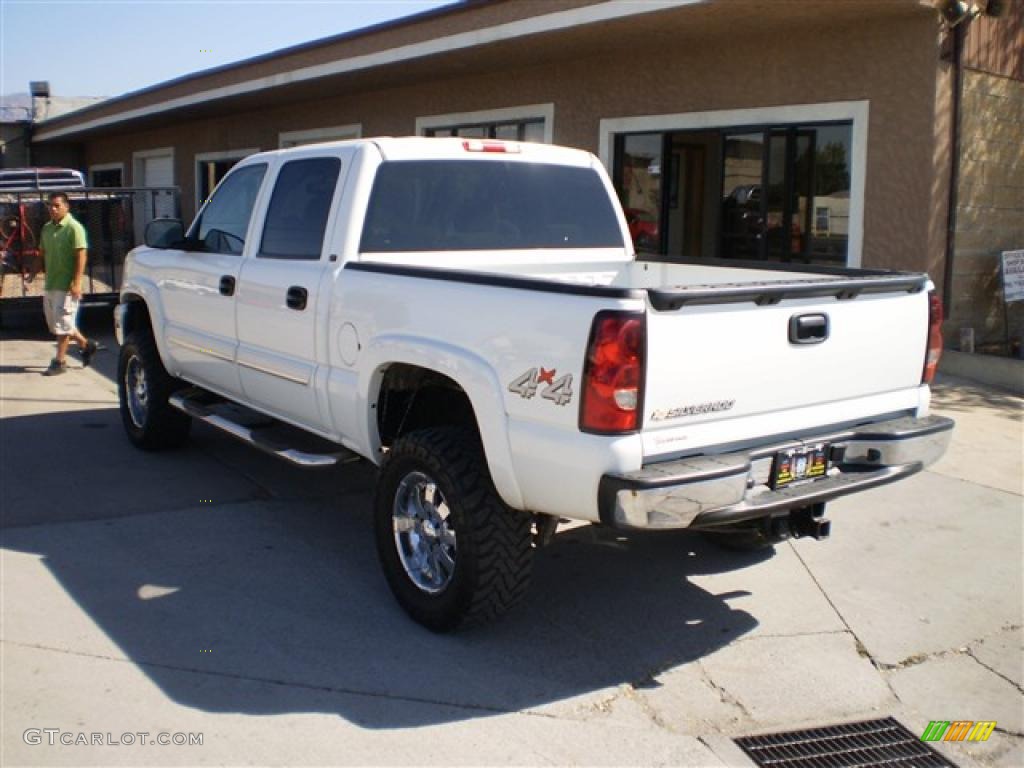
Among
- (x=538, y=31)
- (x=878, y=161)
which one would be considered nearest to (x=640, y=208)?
(x=538, y=31)

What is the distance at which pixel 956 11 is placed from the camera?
9133 millimetres

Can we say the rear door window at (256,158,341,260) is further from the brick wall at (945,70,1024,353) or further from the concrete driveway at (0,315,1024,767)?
the brick wall at (945,70,1024,353)

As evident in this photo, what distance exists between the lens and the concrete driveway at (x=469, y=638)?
12.5 feet

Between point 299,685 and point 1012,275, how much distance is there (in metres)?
8.73

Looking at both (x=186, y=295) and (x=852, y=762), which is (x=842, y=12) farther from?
(x=852, y=762)

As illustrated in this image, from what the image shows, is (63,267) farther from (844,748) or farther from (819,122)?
(844,748)

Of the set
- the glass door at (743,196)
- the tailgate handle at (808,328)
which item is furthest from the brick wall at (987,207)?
the tailgate handle at (808,328)

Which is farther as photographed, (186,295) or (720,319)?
(186,295)

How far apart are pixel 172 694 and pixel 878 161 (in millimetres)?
8005

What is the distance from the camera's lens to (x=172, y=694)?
4.05m

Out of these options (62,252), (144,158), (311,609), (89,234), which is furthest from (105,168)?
(311,609)

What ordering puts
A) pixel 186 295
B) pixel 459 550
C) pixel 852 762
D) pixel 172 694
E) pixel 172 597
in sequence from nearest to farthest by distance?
pixel 852 762, pixel 172 694, pixel 459 550, pixel 172 597, pixel 186 295

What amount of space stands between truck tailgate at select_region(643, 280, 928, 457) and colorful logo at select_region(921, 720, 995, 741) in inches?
48.0

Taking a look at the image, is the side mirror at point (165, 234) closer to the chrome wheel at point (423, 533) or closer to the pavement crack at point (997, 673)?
the chrome wheel at point (423, 533)
